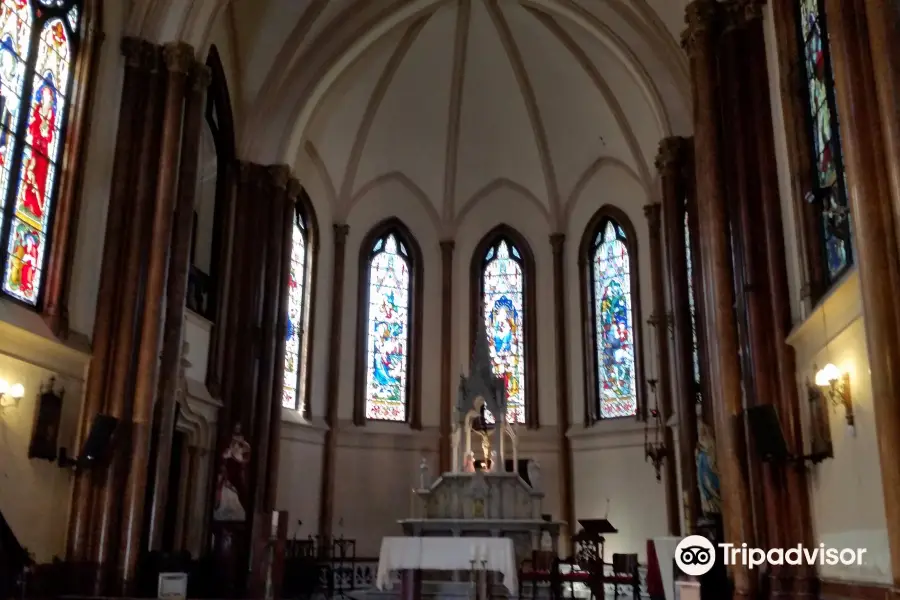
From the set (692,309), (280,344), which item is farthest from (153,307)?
(692,309)

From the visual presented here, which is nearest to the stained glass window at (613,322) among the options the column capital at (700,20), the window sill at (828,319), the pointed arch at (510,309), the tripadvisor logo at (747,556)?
the pointed arch at (510,309)

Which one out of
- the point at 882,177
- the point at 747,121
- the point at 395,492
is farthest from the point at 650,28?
the point at 395,492

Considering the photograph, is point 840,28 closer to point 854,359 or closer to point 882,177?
point 882,177

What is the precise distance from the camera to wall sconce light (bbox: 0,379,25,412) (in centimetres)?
954

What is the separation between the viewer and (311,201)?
19.6 meters

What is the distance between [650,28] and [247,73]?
7.67 metres

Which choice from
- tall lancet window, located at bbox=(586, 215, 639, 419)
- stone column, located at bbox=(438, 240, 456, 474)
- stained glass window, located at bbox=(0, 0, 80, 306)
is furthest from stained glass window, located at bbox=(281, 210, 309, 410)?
stained glass window, located at bbox=(0, 0, 80, 306)

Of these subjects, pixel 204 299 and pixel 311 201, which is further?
pixel 311 201

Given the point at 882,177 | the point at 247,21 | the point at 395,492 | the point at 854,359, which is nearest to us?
the point at 882,177

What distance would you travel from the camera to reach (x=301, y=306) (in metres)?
18.9

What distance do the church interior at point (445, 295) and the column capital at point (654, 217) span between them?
0.25m

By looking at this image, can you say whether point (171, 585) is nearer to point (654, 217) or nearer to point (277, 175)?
point (277, 175)

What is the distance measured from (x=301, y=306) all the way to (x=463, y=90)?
21.4ft

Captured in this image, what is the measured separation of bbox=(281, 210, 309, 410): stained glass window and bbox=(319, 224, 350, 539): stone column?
78 centimetres
